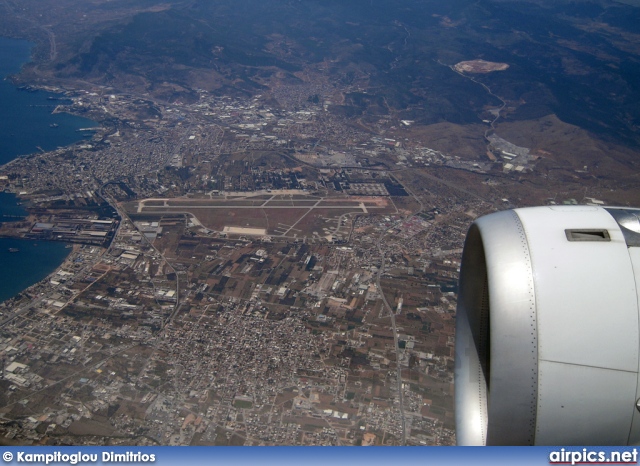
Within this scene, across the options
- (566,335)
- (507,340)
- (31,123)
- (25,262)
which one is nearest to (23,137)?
(31,123)

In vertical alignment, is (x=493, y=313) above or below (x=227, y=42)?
above

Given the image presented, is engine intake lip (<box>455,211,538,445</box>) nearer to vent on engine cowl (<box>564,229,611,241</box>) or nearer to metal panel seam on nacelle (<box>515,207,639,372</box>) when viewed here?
metal panel seam on nacelle (<box>515,207,639,372</box>)

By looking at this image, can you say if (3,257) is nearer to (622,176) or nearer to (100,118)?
(100,118)

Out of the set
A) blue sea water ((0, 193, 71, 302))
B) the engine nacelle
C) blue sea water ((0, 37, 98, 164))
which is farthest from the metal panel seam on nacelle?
blue sea water ((0, 37, 98, 164))

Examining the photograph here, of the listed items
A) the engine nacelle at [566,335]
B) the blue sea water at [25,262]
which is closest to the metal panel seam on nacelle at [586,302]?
the engine nacelle at [566,335]

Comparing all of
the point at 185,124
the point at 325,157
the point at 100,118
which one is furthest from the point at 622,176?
the point at 100,118
